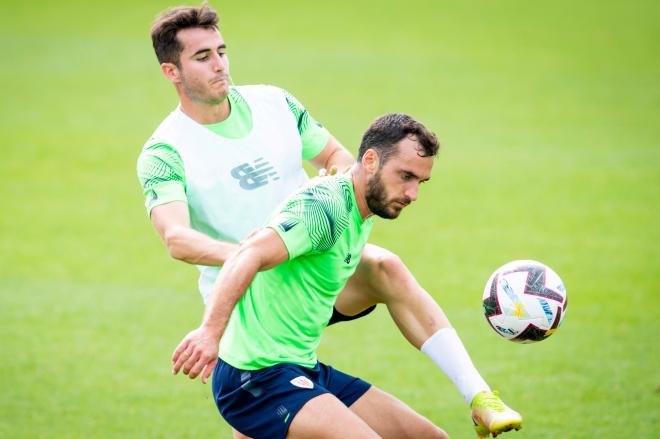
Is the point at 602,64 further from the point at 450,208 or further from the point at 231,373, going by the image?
the point at 231,373

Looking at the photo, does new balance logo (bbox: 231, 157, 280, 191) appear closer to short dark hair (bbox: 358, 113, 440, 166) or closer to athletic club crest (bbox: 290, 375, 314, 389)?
short dark hair (bbox: 358, 113, 440, 166)

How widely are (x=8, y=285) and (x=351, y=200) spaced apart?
28.4 ft

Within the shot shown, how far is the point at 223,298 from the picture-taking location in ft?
15.5

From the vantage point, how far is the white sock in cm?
608

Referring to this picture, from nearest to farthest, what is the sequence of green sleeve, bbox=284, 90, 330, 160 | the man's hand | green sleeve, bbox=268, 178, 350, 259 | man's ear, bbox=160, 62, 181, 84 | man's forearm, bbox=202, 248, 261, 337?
the man's hand, man's forearm, bbox=202, 248, 261, 337, green sleeve, bbox=268, 178, 350, 259, man's ear, bbox=160, 62, 181, 84, green sleeve, bbox=284, 90, 330, 160

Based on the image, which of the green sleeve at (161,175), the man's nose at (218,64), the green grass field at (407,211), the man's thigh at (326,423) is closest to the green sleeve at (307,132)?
the man's nose at (218,64)

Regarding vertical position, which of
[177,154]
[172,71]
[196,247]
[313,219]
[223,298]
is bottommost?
[223,298]

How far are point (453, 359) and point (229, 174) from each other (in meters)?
1.83

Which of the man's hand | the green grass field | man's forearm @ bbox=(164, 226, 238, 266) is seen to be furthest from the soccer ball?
the green grass field

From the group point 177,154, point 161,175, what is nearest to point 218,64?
point 177,154

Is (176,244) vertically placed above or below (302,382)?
above

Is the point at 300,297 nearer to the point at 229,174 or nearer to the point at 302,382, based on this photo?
the point at 302,382

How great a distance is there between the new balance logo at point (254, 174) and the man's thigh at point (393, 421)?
1.52 m

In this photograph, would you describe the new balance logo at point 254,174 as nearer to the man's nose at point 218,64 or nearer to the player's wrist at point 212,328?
the man's nose at point 218,64
